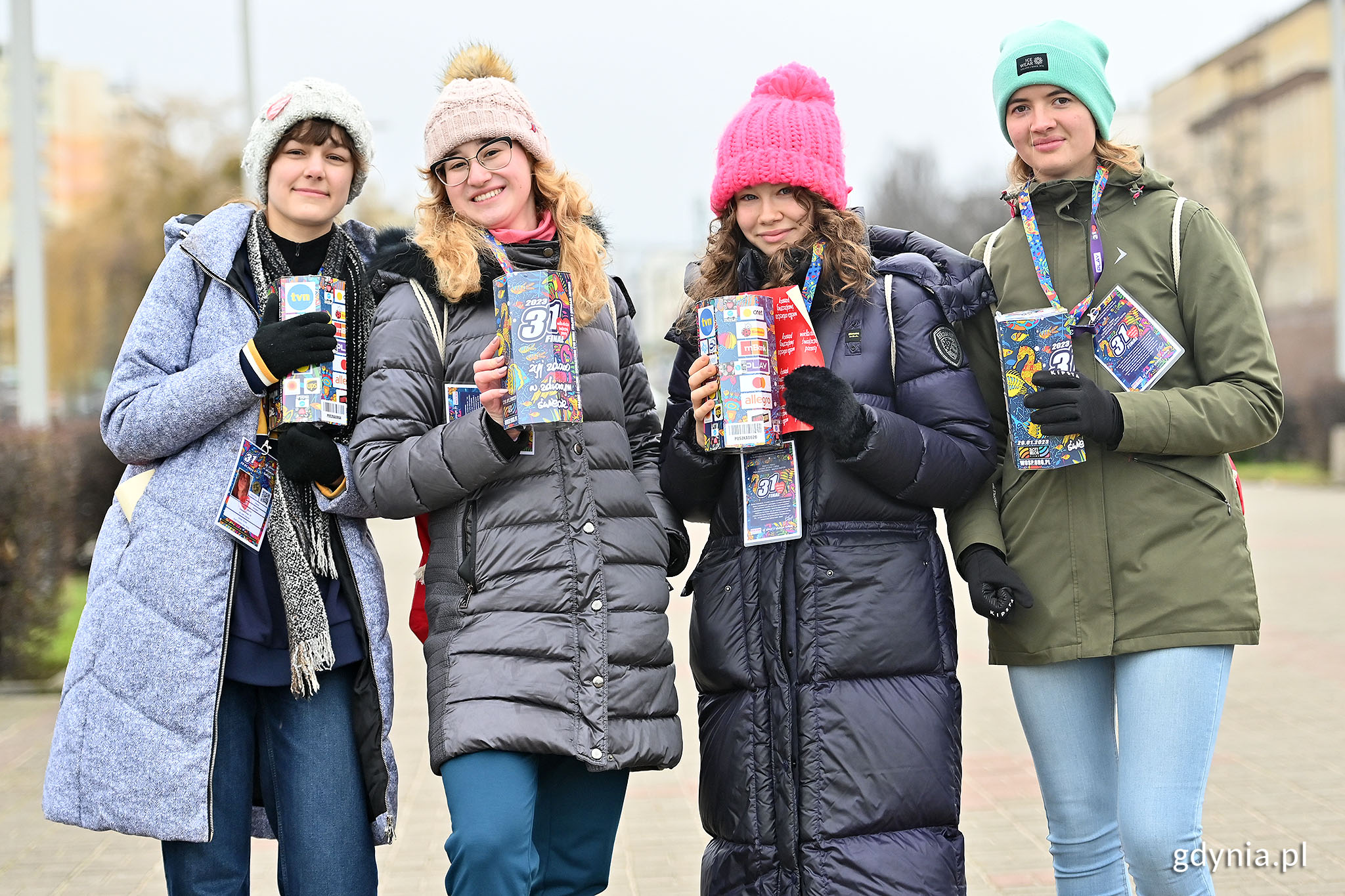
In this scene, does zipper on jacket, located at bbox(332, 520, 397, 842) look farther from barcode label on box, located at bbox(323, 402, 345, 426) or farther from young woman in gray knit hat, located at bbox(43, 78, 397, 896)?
barcode label on box, located at bbox(323, 402, 345, 426)

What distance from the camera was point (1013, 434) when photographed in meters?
2.93

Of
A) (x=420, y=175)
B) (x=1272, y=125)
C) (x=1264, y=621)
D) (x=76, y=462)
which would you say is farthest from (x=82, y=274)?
(x=1272, y=125)

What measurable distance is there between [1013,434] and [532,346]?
107cm

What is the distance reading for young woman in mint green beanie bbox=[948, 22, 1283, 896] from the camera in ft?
9.40

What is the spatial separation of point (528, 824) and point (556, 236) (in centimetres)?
137

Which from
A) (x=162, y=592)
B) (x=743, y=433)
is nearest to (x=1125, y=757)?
(x=743, y=433)

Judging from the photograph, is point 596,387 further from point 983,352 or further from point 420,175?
point 983,352

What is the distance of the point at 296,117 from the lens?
3.09 m

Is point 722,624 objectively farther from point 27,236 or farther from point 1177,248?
point 27,236

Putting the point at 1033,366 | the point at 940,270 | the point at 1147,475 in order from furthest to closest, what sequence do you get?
the point at 940,270 < the point at 1147,475 < the point at 1033,366

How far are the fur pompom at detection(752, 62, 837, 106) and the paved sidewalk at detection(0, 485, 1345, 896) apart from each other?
2.64 metres

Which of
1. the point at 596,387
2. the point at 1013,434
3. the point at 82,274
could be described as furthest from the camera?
the point at 82,274

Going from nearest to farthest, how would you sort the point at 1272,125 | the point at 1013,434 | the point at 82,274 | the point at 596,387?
the point at 1013,434, the point at 596,387, the point at 82,274, the point at 1272,125

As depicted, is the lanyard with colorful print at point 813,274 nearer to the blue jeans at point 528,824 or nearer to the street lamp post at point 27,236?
the blue jeans at point 528,824
